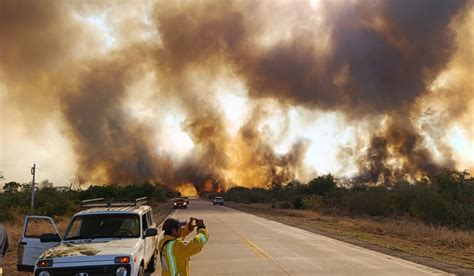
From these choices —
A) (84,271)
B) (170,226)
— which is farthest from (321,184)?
(170,226)

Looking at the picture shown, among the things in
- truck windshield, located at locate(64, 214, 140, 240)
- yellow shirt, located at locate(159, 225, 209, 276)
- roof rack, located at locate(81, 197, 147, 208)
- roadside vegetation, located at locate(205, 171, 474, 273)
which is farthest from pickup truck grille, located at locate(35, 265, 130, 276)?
roadside vegetation, located at locate(205, 171, 474, 273)

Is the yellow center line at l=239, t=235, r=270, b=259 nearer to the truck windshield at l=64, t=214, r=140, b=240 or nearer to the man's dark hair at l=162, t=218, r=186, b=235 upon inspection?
the truck windshield at l=64, t=214, r=140, b=240

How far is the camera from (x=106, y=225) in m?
9.90

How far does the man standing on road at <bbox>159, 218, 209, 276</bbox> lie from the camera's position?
5.89 metres

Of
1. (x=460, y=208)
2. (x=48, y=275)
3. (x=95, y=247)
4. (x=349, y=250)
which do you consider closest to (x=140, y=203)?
(x=95, y=247)

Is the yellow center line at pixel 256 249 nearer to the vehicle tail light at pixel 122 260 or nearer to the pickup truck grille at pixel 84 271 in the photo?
the vehicle tail light at pixel 122 260

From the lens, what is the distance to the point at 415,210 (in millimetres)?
45969

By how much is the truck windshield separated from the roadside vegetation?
8.73 meters

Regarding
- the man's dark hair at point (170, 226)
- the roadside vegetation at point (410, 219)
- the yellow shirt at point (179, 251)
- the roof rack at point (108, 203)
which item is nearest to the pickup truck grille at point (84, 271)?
the yellow shirt at point (179, 251)

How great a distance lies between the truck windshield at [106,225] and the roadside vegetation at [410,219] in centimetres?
873

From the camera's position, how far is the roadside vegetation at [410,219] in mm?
20344

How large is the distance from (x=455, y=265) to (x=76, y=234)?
1090 cm

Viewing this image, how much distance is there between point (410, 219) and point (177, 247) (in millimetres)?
44944

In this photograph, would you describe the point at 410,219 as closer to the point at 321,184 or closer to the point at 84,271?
the point at 84,271
